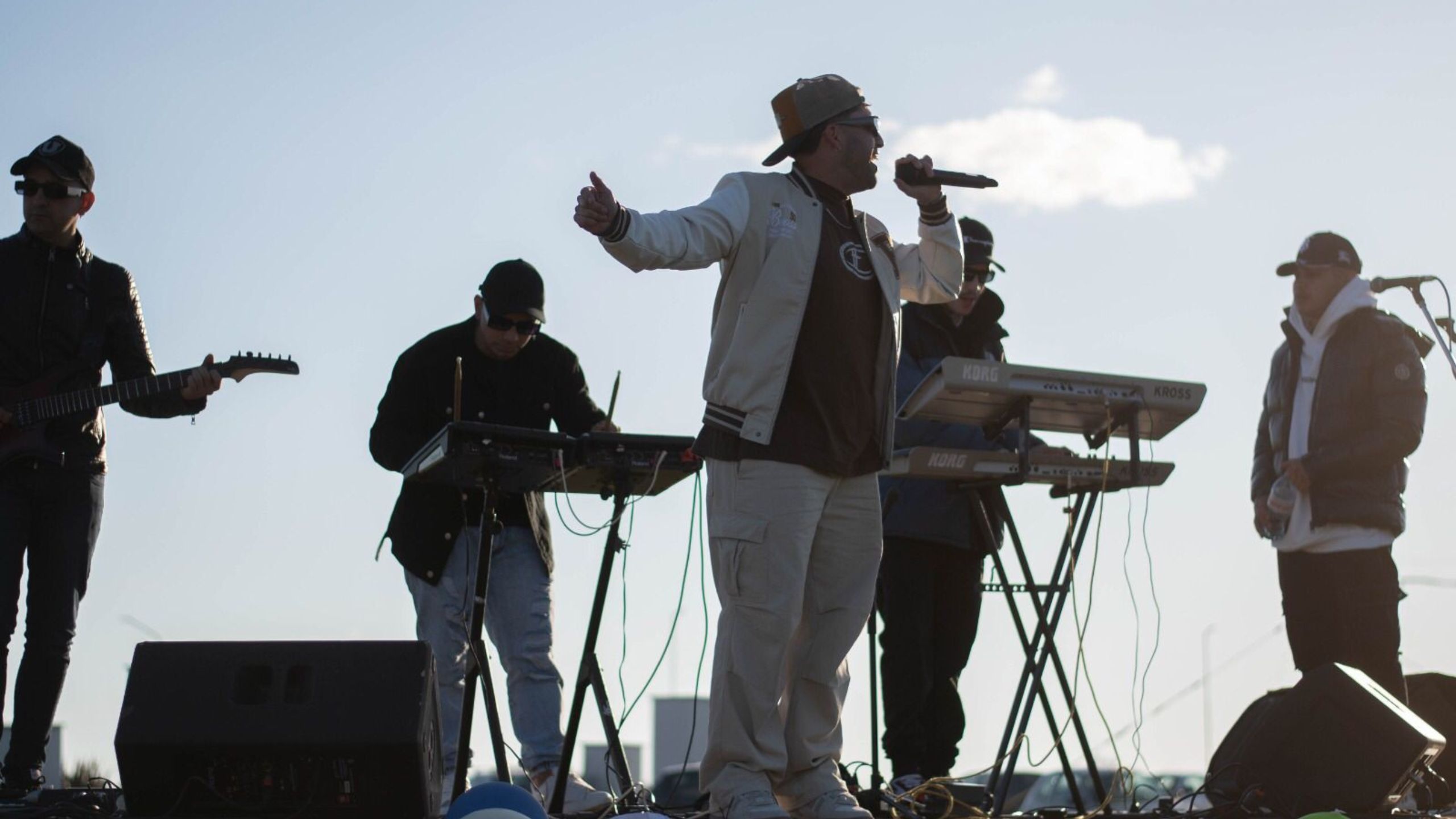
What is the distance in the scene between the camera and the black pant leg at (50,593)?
17.3 ft

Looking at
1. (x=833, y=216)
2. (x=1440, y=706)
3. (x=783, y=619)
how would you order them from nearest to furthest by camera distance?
(x=783, y=619)
(x=833, y=216)
(x=1440, y=706)

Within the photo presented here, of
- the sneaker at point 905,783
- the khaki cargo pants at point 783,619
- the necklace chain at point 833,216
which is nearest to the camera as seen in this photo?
the khaki cargo pants at point 783,619

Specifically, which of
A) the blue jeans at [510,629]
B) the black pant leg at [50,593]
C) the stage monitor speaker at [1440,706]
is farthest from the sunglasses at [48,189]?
the stage monitor speaker at [1440,706]

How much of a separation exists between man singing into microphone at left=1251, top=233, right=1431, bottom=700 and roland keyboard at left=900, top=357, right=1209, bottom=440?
1.62 ft

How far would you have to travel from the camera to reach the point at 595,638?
5.48 metres

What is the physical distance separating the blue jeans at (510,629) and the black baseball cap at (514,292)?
73cm

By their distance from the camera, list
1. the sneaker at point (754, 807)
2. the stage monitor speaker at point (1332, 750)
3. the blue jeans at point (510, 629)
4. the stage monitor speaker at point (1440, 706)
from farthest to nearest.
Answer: the stage monitor speaker at point (1440, 706)
the blue jeans at point (510, 629)
the stage monitor speaker at point (1332, 750)
the sneaker at point (754, 807)

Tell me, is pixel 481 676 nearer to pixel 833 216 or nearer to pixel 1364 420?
pixel 833 216

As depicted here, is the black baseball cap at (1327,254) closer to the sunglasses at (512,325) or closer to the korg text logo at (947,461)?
the korg text logo at (947,461)

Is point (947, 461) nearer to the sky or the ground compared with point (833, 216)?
nearer to the ground

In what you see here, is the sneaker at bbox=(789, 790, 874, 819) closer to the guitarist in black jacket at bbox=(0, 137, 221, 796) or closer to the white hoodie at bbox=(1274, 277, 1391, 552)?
the white hoodie at bbox=(1274, 277, 1391, 552)

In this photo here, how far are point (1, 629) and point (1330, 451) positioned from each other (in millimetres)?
4217

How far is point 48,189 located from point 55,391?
0.65 m

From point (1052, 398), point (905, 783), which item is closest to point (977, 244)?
point (1052, 398)
